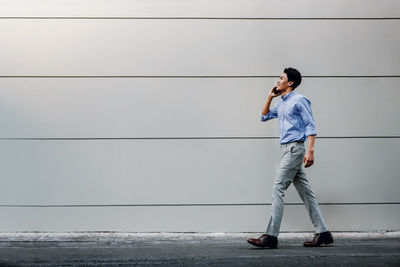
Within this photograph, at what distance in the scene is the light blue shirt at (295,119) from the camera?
4.88 metres

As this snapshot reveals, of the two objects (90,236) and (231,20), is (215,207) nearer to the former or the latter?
(90,236)

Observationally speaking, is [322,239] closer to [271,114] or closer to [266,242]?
[266,242]

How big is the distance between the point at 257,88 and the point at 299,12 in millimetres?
1043

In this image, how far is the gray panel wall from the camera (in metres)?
5.68

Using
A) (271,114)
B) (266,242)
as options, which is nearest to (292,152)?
(271,114)

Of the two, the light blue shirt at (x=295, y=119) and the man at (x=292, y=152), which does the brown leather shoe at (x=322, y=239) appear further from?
the light blue shirt at (x=295, y=119)

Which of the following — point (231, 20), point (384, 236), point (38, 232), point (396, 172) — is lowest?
point (38, 232)

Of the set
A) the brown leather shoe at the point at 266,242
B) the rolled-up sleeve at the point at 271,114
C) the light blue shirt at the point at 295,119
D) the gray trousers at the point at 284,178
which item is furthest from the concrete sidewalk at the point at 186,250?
the rolled-up sleeve at the point at 271,114

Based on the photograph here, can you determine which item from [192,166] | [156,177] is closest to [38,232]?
[156,177]

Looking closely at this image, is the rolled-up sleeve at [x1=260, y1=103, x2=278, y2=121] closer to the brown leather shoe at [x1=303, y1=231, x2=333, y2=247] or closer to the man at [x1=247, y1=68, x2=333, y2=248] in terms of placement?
the man at [x1=247, y1=68, x2=333, y2=248]

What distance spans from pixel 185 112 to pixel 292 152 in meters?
1.46

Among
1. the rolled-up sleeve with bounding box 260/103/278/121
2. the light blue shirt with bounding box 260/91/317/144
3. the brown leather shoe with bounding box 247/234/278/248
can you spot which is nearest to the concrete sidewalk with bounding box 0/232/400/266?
the brown leather shoe with bounding box 247/234/278/248

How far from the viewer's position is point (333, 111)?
585cm

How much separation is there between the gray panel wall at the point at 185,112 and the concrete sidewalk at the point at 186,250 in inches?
5.2
